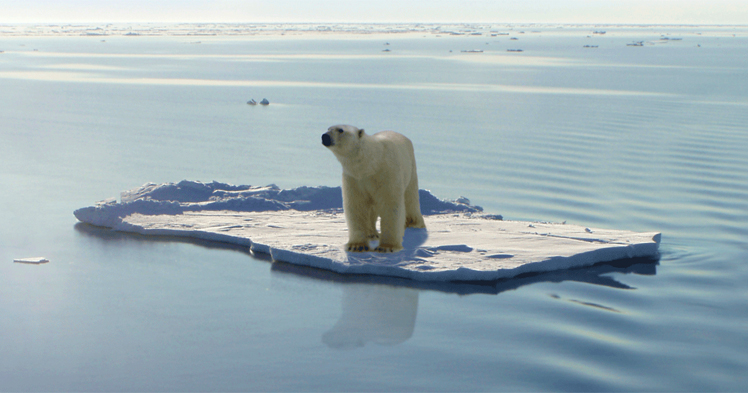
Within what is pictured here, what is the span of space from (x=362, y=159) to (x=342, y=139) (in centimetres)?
33

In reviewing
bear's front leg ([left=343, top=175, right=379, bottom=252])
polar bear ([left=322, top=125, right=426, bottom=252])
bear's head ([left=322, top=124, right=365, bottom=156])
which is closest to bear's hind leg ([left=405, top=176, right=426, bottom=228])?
polar bear ([left=322, top=125, right=426, bottom=252])

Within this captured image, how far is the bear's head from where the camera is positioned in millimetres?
6133

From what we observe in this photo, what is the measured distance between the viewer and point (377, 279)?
6.30m

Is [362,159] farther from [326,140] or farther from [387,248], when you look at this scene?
[387,248]

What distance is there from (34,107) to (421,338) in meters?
17.9

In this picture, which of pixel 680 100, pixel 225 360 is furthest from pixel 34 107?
pixel 680 100

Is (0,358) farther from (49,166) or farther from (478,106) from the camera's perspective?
(478,106)

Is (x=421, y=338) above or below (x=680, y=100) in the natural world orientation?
below

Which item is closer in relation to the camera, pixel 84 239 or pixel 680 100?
pixel 84 239

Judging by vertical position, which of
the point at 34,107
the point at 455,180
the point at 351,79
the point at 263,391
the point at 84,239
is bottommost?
the point at 263,391

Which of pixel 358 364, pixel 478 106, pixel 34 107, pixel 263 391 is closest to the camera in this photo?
pixel 263 391

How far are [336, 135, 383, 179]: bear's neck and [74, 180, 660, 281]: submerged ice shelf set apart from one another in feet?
2.55

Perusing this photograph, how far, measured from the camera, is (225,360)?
15.2 feet

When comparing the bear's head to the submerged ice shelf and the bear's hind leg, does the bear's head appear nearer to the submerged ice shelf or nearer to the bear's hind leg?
the submerged ice shelf
